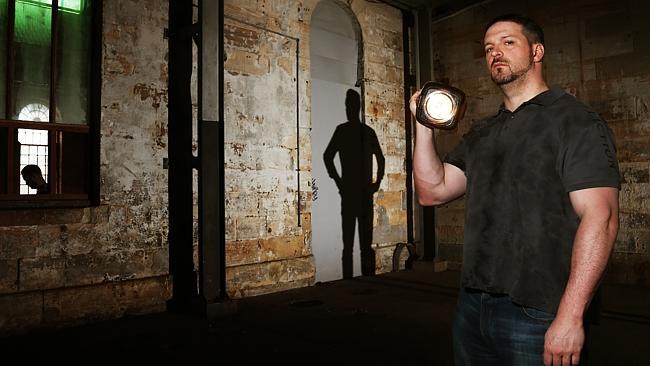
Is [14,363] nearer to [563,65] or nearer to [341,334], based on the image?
[341,334]

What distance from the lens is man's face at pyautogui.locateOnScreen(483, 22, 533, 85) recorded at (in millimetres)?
1900

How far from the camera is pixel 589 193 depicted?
1594 millimetres

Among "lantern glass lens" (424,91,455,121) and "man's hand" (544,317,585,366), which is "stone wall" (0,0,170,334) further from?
"man's hand" (544,317,585,366)

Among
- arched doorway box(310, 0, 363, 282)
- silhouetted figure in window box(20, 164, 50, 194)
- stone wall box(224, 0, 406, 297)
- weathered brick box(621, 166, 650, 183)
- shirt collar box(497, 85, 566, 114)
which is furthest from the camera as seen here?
arched doorway box(310, 0, 363, 282)

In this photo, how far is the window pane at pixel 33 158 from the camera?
193 inches

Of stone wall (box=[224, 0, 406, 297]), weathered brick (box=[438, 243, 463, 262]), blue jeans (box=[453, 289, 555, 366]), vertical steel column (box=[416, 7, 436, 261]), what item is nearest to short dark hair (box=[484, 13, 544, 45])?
blue jeans (box=[453, 289, 555, 366])

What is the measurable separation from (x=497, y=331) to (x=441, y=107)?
974 millimetres

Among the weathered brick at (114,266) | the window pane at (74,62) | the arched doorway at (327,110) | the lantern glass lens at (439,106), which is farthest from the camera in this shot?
the arched doorway at (327,110)

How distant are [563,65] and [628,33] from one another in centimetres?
94

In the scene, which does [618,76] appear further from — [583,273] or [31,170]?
[31,170]

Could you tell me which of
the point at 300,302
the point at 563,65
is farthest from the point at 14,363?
the point at 563,65

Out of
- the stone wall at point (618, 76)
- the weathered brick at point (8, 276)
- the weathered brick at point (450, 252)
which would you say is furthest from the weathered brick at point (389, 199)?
the weathered brick at point (8, 276)

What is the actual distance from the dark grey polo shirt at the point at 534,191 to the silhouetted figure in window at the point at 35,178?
4.67 metres

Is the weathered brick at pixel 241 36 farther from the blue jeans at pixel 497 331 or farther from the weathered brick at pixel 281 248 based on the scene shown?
the blue jeans at pixel 497 331
